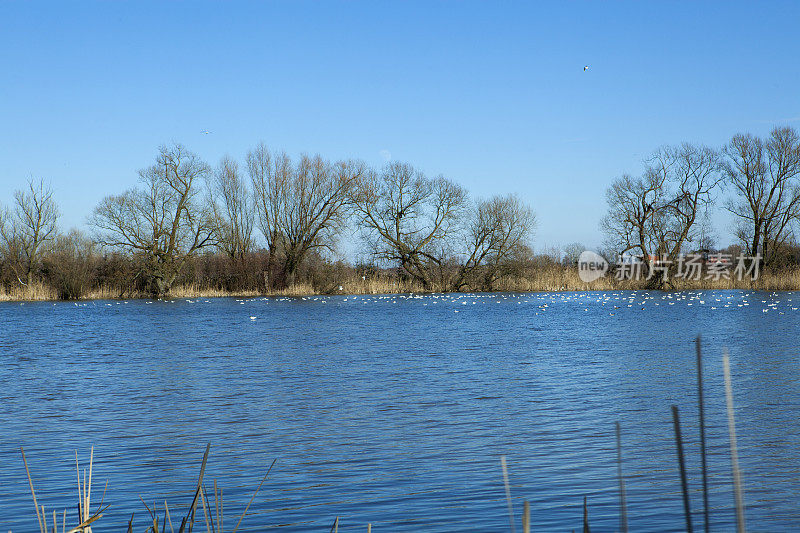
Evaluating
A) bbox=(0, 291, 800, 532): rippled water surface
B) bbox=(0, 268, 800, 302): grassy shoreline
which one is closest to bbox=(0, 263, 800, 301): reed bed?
bbox=(0, 268, 800, 302): grassy shoreline

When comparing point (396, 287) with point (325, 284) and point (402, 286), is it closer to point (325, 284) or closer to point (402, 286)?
point (402, 286)

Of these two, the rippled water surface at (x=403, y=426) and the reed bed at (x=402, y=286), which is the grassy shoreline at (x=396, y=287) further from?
the rippled water surface at (x=403, y=426)

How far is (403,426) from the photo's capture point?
8828 mm

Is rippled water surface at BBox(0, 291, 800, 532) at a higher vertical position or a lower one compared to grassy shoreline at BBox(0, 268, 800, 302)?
lower

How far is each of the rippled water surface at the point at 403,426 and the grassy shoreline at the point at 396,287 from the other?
29.1 m

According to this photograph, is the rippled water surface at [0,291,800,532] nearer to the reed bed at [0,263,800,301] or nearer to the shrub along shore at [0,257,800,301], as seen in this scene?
the reed bed at [0,263,800,301]

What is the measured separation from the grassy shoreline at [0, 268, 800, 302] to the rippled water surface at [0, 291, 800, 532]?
95.3ft

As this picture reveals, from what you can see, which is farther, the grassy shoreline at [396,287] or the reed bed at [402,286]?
the reed bed at [402,286]

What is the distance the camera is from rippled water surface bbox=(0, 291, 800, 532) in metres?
5.89

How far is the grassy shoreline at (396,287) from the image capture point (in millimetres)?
47844

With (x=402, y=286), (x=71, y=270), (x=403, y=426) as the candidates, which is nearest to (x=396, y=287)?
(x=402, y=286)

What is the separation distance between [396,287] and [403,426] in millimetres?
42831

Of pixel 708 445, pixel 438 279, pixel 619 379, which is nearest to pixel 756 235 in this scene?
pixel 438 279

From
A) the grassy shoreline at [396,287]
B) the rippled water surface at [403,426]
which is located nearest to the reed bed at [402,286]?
the grassy shoreline at [396,287]
